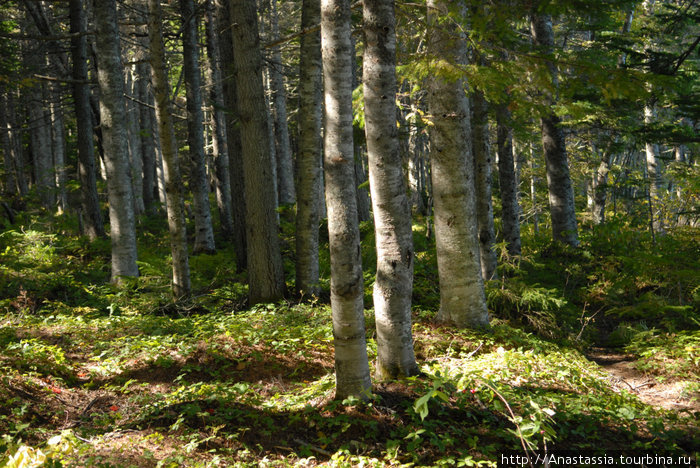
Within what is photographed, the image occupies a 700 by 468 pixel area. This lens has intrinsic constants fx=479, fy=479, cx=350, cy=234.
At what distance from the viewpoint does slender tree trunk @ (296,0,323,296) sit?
26.5 feet

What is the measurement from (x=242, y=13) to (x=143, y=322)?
5033 mm

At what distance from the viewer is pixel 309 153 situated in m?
8.22

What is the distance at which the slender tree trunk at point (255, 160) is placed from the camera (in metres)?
7.64

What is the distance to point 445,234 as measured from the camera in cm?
673

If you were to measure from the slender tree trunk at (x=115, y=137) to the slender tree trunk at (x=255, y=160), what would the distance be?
10.2ft

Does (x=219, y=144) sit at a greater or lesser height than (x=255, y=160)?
greater

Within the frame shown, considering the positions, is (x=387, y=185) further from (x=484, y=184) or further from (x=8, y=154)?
(x=8, y=154)

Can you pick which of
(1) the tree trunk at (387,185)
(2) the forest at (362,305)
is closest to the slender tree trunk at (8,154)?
(2) the forest at (362,305)

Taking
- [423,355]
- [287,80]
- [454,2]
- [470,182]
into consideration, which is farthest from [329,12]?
[287,80]

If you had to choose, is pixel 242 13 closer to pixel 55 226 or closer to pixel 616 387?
pixel 616 387

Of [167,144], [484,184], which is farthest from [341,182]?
[484,184]

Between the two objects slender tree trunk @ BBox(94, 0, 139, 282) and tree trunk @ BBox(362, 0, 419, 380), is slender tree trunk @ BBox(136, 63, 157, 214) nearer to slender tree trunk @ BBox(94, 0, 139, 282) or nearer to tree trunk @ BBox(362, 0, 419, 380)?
slender tree trunk @ BBox(94, 0, 139, 282)

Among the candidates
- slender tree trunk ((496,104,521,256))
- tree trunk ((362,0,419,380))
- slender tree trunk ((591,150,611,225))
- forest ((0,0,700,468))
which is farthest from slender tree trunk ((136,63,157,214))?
tree trunk ((362,0,419,380))

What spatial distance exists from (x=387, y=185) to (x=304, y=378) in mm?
2550
